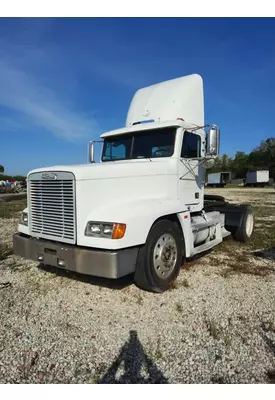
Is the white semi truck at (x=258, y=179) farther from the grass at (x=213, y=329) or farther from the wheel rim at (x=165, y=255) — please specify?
the grass at (x=213, y=329)

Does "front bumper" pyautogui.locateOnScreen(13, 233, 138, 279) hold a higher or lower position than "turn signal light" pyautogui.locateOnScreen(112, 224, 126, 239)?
lower

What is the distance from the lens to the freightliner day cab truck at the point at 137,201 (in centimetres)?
392

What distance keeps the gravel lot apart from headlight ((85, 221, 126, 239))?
109 cm

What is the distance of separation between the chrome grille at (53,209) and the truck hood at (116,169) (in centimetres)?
17

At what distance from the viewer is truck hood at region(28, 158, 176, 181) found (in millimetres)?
4136

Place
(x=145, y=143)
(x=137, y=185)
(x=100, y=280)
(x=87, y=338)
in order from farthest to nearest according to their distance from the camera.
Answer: (x=145, y=143) < (x=100, y=280) < (x=137, y=185) < (x=87, y=338)

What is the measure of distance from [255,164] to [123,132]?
80.6 meters

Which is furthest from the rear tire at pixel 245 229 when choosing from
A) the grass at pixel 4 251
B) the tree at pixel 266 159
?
the tree at pixel 266 159

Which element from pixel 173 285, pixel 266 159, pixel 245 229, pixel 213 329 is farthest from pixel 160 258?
pixel 266 159

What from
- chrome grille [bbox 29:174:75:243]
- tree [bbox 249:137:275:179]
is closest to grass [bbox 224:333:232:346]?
chrome grille [bbox 29:174:75:243]

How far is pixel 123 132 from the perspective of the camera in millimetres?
5840

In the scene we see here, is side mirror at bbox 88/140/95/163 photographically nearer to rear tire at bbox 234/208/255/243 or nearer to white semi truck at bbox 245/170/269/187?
rear tire at bbox 234/208/255/243

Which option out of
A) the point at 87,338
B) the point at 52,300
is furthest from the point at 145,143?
the point at 87,338

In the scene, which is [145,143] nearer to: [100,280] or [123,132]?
[123,132]
